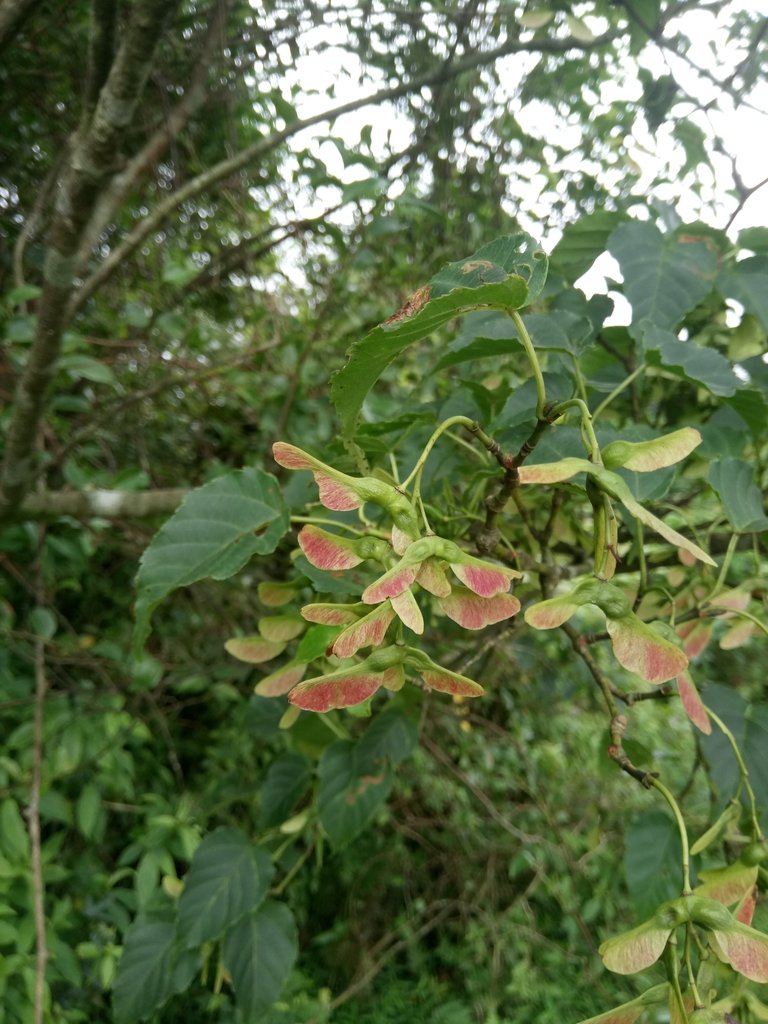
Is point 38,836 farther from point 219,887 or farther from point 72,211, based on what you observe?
point 72,211

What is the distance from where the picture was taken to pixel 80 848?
1.41 m

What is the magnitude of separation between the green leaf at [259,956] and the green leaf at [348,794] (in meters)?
0.15

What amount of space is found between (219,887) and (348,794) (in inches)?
7.4

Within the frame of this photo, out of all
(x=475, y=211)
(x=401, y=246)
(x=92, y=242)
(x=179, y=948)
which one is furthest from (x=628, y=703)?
(x=475, y=211)

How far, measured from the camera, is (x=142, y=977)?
2.36 feet

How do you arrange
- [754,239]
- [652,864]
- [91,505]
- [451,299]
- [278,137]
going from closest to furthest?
1. [451,299]
2. [652,864]
3. [754,239]
4. [91,505]
5. [278,137]

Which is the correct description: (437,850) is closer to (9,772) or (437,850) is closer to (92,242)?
(9,772)

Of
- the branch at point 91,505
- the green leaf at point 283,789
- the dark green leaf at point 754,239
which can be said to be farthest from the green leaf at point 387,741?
the dark green leaf at point 754,239

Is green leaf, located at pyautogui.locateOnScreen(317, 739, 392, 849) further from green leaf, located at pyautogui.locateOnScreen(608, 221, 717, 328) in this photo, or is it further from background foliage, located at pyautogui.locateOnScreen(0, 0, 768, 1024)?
green leaf, located at pyautogui.locateOnScreen(608, 221, 717, 328)

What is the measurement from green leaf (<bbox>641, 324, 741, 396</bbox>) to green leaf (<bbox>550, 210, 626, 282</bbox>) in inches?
7.6

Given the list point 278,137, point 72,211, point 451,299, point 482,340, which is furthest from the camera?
point 278,137

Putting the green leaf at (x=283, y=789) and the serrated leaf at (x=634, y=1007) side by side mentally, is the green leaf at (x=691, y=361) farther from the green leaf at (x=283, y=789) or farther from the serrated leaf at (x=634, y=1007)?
the green leaf at (x=283, y=789)

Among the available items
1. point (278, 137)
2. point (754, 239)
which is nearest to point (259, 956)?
point (754, 239)

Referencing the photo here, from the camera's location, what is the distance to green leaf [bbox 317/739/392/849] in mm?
636
